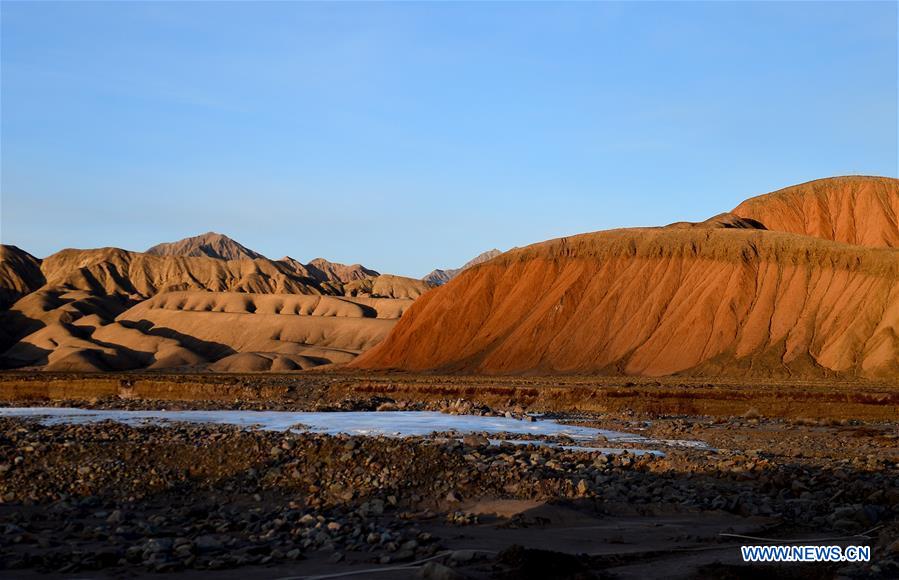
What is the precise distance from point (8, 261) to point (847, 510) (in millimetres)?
184130

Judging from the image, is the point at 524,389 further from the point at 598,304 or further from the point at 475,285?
the point at 475,285

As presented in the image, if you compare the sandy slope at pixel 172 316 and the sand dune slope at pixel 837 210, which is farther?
the sandy slope at pixel 172 316

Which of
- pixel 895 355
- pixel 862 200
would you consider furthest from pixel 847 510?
pixel 862 200

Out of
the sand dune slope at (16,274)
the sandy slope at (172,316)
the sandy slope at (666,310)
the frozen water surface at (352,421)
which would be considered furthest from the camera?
the sand dune slope at (16,274)

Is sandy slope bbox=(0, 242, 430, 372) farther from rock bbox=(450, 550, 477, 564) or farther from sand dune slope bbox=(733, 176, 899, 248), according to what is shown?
rock bbox=(450, 550, 477, 564)

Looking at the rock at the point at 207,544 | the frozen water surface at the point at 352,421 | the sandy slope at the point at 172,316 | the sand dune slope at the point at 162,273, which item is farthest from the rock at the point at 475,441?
the sand dune slope at the point at 162,273

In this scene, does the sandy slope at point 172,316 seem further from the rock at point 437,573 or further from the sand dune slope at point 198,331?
the rock at point 437,573

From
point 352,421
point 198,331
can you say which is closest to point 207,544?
point 352,421

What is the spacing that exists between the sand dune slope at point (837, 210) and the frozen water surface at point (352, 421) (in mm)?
80306

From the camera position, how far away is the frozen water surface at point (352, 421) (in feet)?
103

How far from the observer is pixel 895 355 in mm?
61969

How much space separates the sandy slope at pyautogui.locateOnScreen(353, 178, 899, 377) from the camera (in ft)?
225

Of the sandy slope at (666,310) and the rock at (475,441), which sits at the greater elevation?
the sandy slope at (666,310)

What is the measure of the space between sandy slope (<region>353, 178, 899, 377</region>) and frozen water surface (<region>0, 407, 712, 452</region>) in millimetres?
36028
